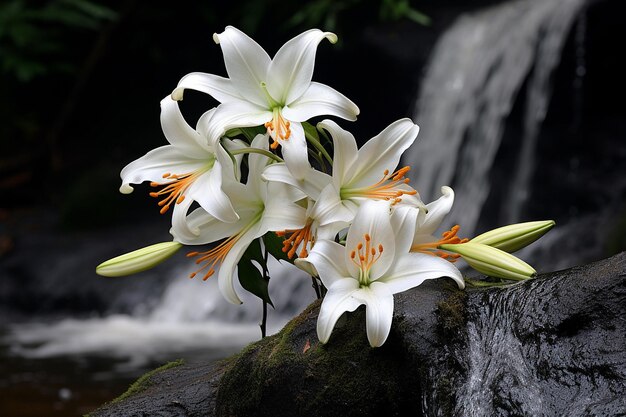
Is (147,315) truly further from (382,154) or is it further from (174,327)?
(382,154)

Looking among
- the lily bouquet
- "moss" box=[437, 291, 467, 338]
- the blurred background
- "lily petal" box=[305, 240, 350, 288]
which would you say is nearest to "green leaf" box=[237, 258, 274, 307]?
the lily bouquet

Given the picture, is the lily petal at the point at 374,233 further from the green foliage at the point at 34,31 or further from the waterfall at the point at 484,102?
the green foliage at the point at 34,31

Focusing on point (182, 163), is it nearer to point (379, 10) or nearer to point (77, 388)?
point (77, 388)

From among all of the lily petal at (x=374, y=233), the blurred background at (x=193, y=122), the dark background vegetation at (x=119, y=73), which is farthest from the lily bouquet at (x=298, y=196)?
the dark background vegetation at (x=119, y=73)

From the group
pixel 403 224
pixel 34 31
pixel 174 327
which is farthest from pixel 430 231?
pixel 34 31

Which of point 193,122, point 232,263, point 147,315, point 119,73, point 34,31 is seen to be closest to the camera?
point 232,263

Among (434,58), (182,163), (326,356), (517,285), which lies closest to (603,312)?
(517,285)
